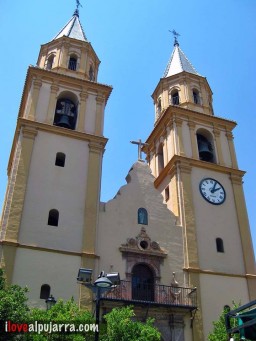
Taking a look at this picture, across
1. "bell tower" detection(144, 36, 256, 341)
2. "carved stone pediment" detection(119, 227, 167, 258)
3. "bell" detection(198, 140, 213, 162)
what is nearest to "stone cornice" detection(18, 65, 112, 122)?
"bell tower" detection(144, 36, 256, 341)

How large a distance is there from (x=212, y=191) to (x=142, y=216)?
15.6ft

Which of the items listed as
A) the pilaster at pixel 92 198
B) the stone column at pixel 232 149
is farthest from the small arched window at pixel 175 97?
the pilaster at pixel 92 198

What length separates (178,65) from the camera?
30453 millimetres

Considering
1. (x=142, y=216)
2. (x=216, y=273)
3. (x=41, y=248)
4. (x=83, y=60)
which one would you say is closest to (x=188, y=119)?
(x=83, y=60)

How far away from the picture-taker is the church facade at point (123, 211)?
59.3ft

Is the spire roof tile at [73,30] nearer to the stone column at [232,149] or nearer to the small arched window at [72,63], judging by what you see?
the small arched window at [72,63]

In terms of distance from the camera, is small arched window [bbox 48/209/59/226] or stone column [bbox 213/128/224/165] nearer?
small arched window [bbox 48/209/59/226]

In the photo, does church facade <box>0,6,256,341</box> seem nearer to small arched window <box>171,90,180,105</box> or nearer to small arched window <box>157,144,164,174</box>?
small arched window <box>157,144,164,174</box>

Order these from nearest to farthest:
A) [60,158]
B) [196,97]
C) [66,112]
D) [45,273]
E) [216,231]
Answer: [45,273] → [60,158] → [216,231] → [66,112] → [196,97]

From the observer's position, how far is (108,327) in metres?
14.1

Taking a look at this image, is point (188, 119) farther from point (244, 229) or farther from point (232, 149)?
point (244, 229)

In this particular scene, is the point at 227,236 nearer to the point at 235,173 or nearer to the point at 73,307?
the point at 235,173

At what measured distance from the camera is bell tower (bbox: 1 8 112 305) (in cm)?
1778

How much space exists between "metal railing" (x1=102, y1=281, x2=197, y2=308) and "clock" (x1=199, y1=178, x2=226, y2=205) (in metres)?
5.76
